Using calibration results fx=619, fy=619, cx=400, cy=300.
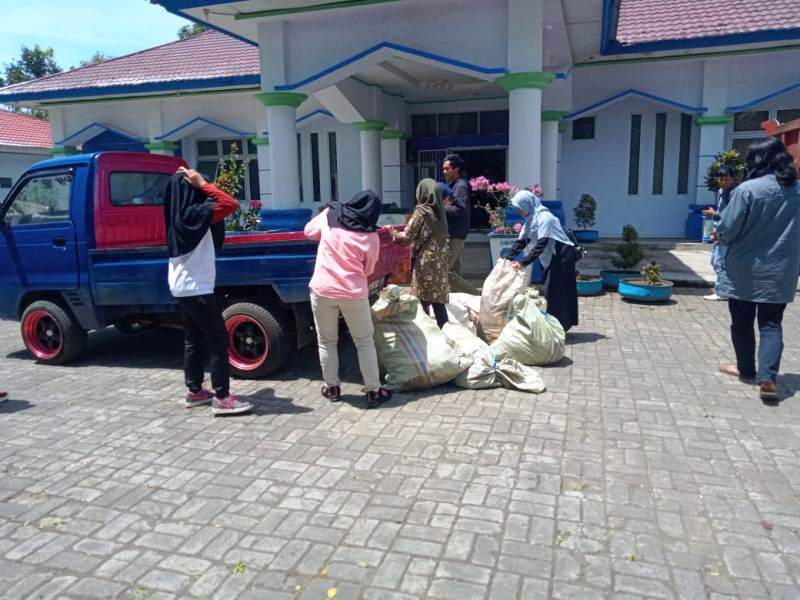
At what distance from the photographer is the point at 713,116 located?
12.8m

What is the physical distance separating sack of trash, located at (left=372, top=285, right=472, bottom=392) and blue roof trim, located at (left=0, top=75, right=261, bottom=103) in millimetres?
10798

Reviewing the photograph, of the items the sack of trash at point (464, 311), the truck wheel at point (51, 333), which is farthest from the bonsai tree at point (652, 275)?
the truck wheel at point (51, 333)

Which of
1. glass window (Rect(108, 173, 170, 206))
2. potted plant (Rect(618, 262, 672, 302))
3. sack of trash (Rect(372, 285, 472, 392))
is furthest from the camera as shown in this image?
potted plant (Rect(618, 262, 672, 302))

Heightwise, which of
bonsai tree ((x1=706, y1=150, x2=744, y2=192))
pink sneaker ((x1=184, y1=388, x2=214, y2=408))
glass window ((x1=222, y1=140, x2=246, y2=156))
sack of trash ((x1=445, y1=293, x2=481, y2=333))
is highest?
glass window ((x1=222, y1=140, x2=246, y2=156))

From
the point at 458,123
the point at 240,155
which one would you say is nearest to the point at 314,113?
the point at 240,155

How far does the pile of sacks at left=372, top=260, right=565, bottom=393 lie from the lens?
4992 millimetres

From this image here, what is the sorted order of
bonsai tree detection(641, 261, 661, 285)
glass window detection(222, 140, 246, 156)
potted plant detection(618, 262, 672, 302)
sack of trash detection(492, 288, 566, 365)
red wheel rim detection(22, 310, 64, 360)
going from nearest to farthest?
sack of trash detection(492, 288, 566, 365), red wheel rim detection(22, 310, 64, 360), potted plant detection(618, 262, 672, 302), bonsai tree detection(641, 261, 661, 285), glass window detection(222, 140, 246, 156)

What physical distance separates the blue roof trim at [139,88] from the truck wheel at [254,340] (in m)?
10.3

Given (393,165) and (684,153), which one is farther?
(393,165)

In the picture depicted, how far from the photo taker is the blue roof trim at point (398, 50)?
8602 mm

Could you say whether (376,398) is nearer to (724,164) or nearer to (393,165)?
(724,164)

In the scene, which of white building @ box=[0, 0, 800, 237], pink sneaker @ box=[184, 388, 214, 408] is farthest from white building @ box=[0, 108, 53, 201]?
pink sneaker @ box=[184, 388, 214, 408]

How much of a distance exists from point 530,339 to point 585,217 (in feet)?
30.1

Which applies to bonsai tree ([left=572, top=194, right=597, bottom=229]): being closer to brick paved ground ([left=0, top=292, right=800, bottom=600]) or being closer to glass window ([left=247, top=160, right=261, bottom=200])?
glass window ([left=247, top=160, right=261, bottom=200])
